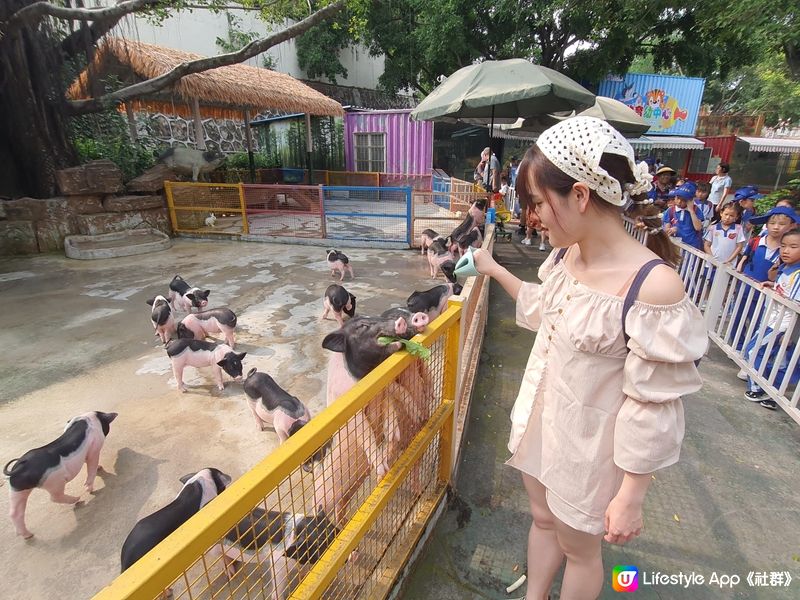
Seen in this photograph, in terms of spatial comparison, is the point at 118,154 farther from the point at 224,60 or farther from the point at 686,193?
the point at 686,193

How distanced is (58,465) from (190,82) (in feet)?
32.3

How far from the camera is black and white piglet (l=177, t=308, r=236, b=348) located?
4281mm

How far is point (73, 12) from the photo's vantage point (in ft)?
23.3

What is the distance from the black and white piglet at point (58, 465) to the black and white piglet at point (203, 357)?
904 millimetres

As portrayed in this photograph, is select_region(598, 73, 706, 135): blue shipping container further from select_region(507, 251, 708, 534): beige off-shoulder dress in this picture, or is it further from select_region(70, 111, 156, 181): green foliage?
select_region(507, 251, 708, 534): beige off-shoulder dress

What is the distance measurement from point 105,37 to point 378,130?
851 centimetres

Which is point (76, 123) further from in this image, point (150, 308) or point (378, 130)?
point (378, 130)

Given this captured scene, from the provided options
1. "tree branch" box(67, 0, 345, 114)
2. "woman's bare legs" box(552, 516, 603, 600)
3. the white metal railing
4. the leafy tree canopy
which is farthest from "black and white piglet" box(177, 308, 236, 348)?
the leafy tree canopy

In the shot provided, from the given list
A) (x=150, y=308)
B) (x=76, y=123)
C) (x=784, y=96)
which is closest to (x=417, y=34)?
(x=76, y=123)

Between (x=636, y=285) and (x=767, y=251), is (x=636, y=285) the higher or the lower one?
the higher one

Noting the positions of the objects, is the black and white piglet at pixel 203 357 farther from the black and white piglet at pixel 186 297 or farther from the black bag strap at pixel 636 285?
the black bag strap at pixel 636 285

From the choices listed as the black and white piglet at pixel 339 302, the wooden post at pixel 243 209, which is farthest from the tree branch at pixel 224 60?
the black and white piglet at pixel 339 302

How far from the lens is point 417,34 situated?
50.5 ft

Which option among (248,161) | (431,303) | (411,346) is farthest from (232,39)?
(411,346)
